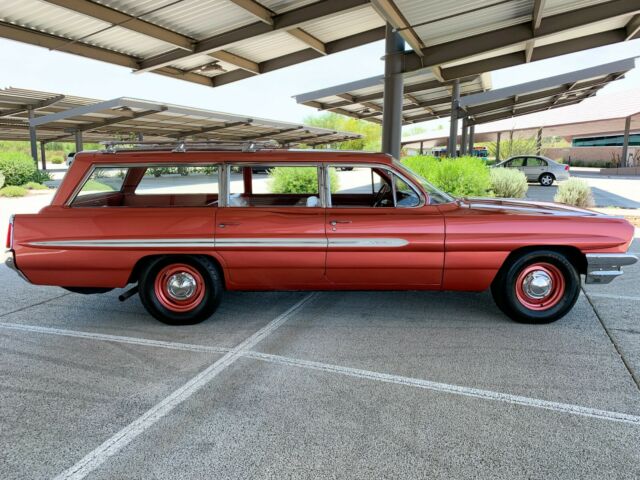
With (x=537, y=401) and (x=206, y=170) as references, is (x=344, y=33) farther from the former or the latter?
(x=537, y=401)

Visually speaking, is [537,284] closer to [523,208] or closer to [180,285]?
[523,208]

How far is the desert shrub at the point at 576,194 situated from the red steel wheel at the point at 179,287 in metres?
11.7

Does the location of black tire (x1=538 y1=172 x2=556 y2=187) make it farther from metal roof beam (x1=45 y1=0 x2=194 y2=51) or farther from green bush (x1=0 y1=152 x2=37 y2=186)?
green bush (x1=0 y1=152 x2=37 y2=186)

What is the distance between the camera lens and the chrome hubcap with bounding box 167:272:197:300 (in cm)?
479

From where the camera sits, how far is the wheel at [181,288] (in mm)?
4703

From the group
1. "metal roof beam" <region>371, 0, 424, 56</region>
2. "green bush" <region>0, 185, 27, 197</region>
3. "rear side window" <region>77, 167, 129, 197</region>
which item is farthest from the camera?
"green bush" <region>0, 185, 27, 197</region>

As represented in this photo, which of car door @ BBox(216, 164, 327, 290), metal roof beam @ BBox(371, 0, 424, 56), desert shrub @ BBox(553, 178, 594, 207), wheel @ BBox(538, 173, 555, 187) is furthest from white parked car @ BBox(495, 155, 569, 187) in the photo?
car door @ BBox(216, 164, 327, 290)

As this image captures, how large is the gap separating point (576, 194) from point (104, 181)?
1249cm

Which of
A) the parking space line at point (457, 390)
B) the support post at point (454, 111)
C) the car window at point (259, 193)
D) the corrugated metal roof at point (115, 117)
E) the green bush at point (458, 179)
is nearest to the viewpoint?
the parking space line at point (457, 390)

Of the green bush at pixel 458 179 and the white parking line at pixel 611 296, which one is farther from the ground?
the green bush at pixel 458 179

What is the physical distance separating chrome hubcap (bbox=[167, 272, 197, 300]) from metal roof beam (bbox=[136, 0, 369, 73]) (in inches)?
258

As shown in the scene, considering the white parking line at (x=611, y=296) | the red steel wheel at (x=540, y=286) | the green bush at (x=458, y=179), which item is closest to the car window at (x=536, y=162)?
the green bush at (x=458, y=179)

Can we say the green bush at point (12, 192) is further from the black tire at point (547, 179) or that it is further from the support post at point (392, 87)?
the black tire at point (547, 179)

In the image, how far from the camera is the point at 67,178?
15.2 feet
